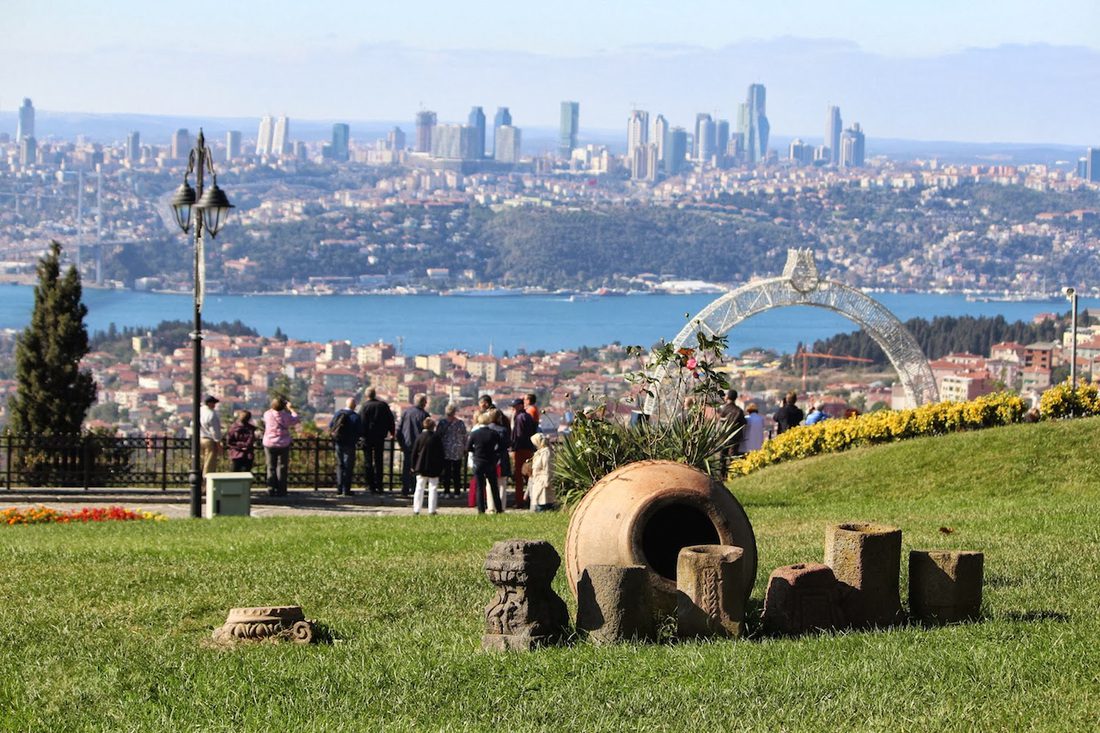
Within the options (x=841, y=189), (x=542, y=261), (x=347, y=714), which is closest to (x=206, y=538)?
(x=347, y=714)

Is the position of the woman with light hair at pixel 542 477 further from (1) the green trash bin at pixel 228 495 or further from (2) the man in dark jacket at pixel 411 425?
(1) the green trash bin at pixel 228 495

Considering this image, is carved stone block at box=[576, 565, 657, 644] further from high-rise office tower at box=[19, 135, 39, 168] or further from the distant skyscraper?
the distant skyscraper

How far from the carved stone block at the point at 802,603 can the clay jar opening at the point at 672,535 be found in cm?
51

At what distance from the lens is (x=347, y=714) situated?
5.83 metres

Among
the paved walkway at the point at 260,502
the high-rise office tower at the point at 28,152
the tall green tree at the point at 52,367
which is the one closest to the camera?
the paved walkway at the point at 260,502

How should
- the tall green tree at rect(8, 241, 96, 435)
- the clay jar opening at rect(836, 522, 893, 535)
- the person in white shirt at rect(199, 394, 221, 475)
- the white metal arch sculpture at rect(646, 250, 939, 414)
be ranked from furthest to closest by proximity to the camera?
the white metal arch sculpture at rect(646, 250, 939, 414) → the tall green tree at rect(8, 241, 96, 435) → the person in white shirt at rect(199, 394, 221, 475) → the clay jar opening at rect(836, 522, 893, 535)

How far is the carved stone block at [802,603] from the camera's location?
7320mm

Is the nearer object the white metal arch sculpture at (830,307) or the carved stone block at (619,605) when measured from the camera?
the carved stone block at (619,605)

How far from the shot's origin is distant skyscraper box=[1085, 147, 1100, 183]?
194 meters

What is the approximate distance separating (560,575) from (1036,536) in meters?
3.45

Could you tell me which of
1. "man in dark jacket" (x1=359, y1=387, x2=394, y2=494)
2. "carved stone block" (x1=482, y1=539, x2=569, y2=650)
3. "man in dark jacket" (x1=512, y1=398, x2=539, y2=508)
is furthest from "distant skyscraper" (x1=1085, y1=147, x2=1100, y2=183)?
"carved stone block" (x1=482, y1=539, x2=569, y2=650)

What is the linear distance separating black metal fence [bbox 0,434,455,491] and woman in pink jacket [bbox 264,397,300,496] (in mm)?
901

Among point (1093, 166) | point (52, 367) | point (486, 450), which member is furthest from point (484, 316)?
point (1093, 166)

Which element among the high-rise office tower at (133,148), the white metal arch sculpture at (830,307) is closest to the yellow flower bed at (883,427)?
the white metal arch sculpture at (830,307)
